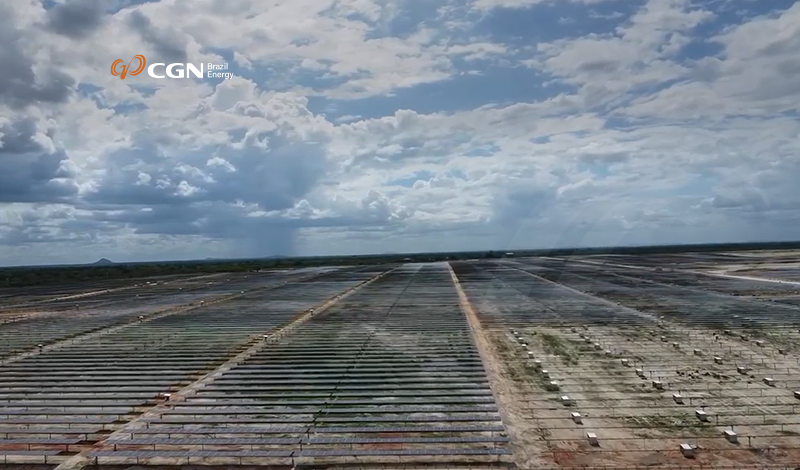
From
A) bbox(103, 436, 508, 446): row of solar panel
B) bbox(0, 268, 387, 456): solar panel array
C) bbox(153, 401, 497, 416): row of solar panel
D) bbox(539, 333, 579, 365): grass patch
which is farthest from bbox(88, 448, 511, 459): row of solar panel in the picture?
bbox(539, 333, 579, 365): grass patch

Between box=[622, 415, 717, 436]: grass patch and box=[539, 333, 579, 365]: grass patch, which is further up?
box=[539, 333, 579, 365]: grass patch

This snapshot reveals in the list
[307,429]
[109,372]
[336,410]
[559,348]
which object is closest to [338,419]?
[336,410]

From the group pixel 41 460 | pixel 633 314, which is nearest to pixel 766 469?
pixel 41 460

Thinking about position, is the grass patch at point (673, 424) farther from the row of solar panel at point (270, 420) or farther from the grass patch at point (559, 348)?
the grass patch at point (559, 348)

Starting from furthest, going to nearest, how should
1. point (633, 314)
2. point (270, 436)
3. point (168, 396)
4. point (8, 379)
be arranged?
point (633, 314) < point (8, 379) < point (168, 396) < point (270, 436)

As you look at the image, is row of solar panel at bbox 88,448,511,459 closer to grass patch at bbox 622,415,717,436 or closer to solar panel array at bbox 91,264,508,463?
solar panel array at bbox 91,264,508,463

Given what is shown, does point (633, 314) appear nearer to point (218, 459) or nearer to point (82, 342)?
point (218, 459)
